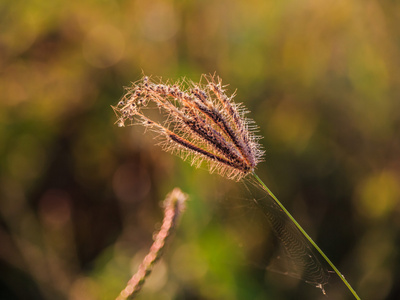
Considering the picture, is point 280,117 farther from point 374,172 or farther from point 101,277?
point 101,277

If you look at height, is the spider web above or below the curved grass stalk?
below

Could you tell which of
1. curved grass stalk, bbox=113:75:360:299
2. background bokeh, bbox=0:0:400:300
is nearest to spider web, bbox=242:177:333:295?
curved grass stalk, bbox=113:75:360:299

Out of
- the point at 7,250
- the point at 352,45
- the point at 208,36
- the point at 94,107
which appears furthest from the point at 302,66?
the point at 7,250

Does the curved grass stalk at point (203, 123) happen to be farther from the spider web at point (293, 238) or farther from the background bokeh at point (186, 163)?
the background bokeh at point (186, 163)

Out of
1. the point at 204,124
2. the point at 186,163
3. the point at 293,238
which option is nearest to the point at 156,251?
the point at 204,124

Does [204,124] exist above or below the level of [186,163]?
above

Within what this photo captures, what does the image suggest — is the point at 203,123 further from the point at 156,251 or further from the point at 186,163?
the point at 186,163

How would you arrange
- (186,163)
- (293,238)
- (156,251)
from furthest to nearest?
1. (186,163)
2. (293,238)
3. (156,251)

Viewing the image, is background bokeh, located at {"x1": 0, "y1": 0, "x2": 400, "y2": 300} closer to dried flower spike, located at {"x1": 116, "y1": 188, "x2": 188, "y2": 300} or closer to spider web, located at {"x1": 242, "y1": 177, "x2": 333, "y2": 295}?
spider web, located at {"x1": 242, "y1": 177, "x2": 333, "y2": 295}

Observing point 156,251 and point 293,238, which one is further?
point 293,238

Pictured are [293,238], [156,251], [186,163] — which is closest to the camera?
[156,251]
